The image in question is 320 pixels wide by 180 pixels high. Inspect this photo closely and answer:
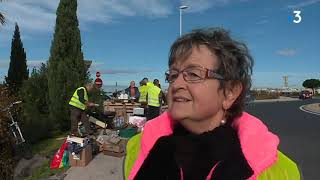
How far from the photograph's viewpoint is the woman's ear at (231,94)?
2.44m

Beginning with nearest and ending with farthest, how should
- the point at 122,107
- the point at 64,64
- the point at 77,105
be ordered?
1. the point at 77,105
2. the point at 64,64
3. the point at 122,107

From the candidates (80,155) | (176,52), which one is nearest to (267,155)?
(176,52)

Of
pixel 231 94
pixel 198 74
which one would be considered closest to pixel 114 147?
pixel 231 94

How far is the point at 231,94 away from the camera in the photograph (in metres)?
2.45

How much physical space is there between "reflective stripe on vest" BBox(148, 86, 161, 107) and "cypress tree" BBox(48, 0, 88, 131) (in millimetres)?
2652

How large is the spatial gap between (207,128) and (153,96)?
45.2 ft

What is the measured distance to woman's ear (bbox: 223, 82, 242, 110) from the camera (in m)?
2.44

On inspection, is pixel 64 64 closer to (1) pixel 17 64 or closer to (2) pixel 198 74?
(1) pixel 17 64

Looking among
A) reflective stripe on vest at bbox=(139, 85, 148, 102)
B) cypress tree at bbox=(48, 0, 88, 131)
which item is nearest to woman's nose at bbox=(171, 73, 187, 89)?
cypress tree at bbox=(48, 0, 88, 131)

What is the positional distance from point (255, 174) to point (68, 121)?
50.6 feet

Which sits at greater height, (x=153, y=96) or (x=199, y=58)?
(x=199, y=58)

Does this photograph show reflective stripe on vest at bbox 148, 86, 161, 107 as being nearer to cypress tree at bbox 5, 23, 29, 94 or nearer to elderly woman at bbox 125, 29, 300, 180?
cypress tree at bbox 5, 23, 29, 94

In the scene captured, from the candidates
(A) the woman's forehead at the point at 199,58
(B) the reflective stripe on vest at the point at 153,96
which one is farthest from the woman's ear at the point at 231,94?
(B) the reflective stripe on vest at the point at 153,96

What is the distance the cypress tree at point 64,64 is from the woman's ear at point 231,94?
14.8 meters
